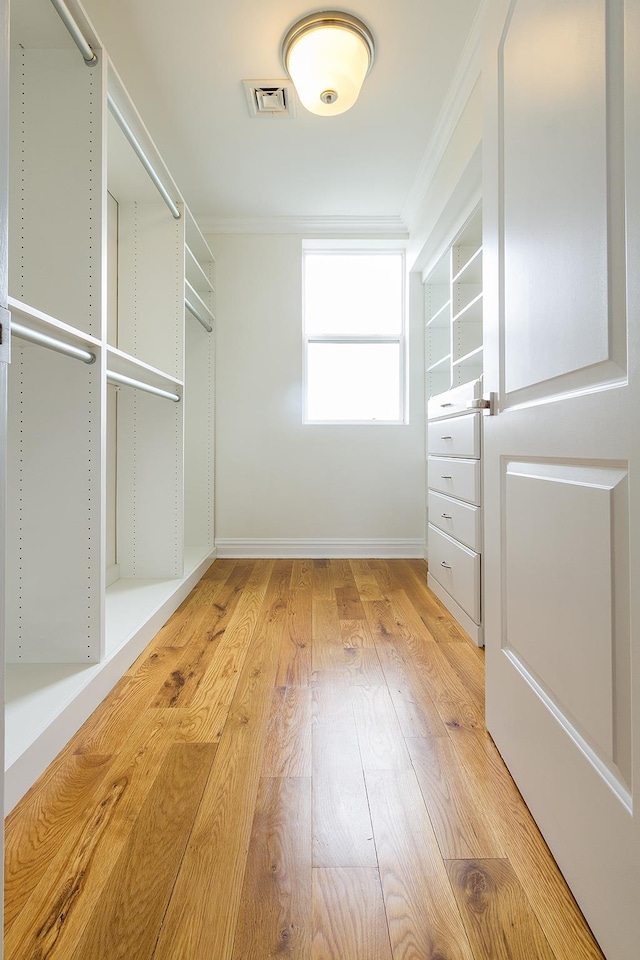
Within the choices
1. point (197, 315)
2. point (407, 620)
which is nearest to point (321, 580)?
point (407, 620)

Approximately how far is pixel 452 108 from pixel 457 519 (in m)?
1.82

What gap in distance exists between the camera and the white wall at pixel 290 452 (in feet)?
11.8

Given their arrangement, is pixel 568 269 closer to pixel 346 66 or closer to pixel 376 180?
pixel 346 66

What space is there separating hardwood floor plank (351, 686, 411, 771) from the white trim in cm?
203

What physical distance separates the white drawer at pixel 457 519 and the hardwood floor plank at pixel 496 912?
1.22 meters

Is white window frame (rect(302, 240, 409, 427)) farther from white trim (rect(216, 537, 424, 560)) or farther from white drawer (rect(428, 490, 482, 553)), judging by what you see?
white drawer (rect(428, 490, 482, 553))

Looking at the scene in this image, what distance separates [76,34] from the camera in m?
1.35

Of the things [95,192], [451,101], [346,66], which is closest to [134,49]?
[346,66]

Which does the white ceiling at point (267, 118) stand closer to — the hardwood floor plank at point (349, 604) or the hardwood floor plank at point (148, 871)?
the hardwood floor plank at point (349, 604)

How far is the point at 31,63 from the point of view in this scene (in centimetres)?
149

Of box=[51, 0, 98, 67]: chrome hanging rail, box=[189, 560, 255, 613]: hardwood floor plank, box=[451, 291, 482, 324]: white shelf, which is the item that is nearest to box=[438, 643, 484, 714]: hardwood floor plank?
box=[189, 560, 255, 613]: hardwood floor plank

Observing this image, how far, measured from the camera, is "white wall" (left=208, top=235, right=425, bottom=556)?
3.59 meters

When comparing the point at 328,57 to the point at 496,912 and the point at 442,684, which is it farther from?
the point at 496,912

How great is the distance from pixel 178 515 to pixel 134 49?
192 centimetres
